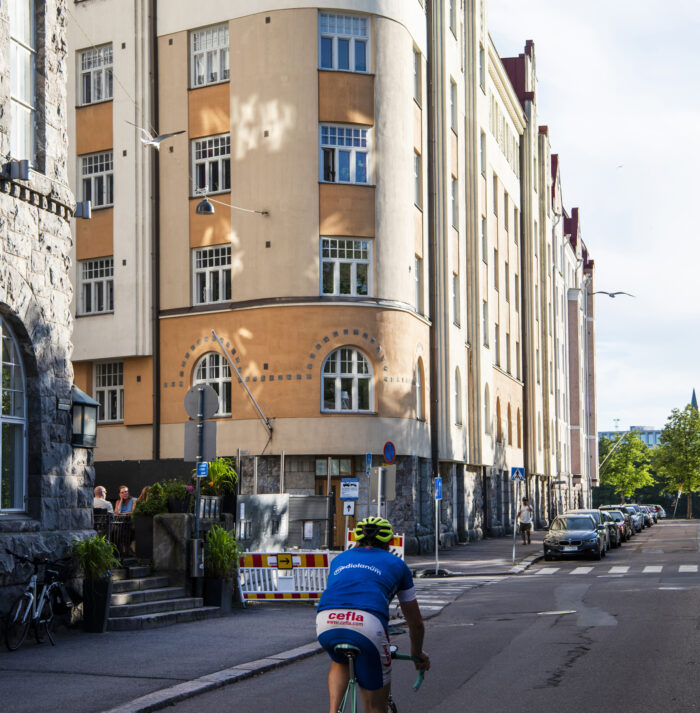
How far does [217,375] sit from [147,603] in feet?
57.1

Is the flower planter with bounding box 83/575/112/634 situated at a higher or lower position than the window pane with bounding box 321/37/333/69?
lower

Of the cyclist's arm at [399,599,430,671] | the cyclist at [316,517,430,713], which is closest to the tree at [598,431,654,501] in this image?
the cyclist at [316,517,430,713]

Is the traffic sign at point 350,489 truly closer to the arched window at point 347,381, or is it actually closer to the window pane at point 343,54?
the arched window at point 347,381

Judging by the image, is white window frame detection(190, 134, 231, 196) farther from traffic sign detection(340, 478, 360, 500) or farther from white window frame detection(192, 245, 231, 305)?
→ traffic sign detection(340, 478, 360, 500)

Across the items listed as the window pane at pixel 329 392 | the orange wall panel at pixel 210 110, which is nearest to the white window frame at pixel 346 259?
the window pane at pixel 329 392

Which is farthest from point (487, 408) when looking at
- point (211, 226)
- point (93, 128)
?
point (93, 128)

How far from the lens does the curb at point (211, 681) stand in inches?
387

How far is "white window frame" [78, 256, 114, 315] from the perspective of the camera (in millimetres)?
35281

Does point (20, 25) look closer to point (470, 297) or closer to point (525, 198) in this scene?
point (470, 297)

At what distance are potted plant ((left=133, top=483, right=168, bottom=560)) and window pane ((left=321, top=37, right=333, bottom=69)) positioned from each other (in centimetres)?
1824

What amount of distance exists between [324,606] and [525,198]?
182 ft

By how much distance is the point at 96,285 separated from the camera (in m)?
35.6

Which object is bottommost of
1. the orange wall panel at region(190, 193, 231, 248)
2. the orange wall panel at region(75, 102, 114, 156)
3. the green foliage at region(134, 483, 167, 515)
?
the green foliage at region(134, 483, 167, 515)

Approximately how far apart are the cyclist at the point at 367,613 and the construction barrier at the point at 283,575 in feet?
40.8
